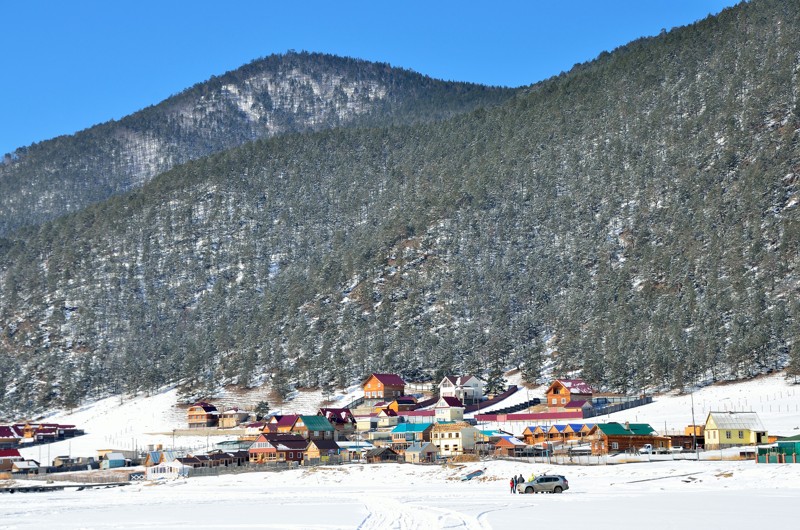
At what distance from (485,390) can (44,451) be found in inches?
2233

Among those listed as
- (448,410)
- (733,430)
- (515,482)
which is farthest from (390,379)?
(515,482)

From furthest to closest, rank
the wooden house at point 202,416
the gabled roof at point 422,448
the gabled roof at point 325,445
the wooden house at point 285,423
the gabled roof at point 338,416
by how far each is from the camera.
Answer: the wooden house at point 202,416, the gabled roof at point 338,416, the wooden house at point 285,423, the gabled roof at point 325,445, the gabled roof at point 422,448

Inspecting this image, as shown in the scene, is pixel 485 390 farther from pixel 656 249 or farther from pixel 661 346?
pixel 656 249

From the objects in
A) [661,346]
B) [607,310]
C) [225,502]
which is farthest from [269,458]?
[607,310]

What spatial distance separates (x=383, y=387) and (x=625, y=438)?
55755 millimetres

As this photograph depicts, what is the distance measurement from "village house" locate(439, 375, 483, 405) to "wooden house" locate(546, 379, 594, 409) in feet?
49.7

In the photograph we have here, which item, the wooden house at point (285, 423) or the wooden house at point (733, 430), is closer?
the wooden house at point (733, 430)

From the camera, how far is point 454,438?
382 ft

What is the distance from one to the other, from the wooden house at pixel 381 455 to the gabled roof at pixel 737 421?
30097mm

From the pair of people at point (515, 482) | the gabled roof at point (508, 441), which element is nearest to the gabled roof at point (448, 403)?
the gabled roof at point (508, 441)

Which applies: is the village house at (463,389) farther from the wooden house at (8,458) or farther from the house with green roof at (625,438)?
the wooden house at (8,458)

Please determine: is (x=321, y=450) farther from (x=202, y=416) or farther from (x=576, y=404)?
(x=202, y=416)

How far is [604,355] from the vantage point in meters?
156

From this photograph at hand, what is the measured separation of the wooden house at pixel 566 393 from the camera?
13200cm
